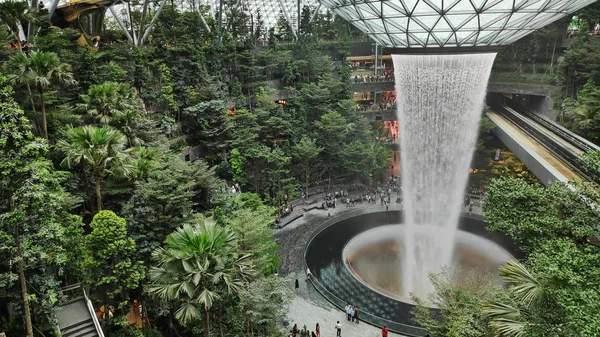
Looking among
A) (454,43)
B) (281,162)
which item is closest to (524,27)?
(454,43)

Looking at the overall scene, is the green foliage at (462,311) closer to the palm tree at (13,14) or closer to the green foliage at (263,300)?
the green foliage at (263,300)

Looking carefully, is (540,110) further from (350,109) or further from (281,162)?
(281,162)

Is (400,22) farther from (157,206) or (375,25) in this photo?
(157,206)

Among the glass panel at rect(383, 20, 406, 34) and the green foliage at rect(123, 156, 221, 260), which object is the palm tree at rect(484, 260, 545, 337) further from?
the glass panel at rect(383, 20, 406, 34)

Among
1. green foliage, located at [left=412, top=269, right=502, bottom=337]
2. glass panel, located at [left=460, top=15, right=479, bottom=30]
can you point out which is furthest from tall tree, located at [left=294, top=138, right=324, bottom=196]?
green foliage, located at [left=412, top=269, right=502, bottom=337]

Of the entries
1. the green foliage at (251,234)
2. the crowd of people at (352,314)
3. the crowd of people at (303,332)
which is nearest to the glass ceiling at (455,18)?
the green foliage at (251,234)

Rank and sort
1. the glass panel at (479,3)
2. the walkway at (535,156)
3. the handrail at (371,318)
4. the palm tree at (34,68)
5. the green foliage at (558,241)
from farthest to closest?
1. the walkway at (535,156)
2. the glass panel at (479,3)
3. the handrail at (371,318)
4. the palm tree at (34,68)
5. the green foliage at (558,241)
